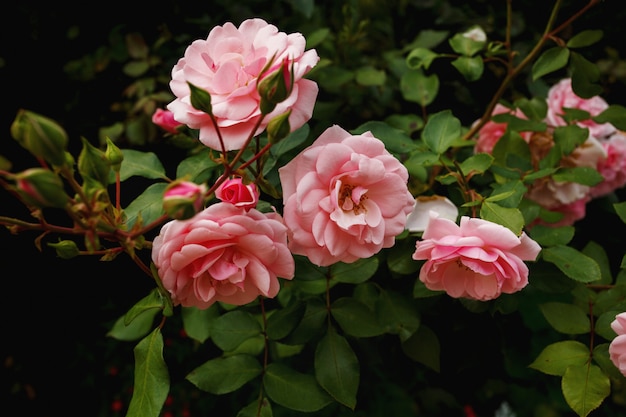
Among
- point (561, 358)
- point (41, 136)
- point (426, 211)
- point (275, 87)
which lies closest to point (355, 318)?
point (426, 211)

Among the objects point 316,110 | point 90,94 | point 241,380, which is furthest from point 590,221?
point 90,94

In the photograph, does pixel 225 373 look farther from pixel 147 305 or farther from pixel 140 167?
pixel 140 167

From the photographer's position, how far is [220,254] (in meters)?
0.60

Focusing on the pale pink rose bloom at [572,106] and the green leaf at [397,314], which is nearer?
the green leaf at [397,314]

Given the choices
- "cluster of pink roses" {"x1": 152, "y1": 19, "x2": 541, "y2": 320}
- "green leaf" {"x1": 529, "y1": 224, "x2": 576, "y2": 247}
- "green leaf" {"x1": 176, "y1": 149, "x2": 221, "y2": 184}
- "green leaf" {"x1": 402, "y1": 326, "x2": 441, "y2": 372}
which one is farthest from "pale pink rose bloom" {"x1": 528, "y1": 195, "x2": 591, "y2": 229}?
"green leaf" {"x1": 176, "y1": 149, "x2": 221, "y2": 184}

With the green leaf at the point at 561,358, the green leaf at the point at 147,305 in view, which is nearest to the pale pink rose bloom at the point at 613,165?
the green leaf at the point at 561,358

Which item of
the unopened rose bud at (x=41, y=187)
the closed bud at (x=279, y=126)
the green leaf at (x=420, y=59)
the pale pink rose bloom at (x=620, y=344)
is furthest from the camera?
the green leaf at (x=420, y=59)

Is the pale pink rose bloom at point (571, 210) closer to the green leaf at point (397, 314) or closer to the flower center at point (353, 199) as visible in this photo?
the green leaf at point (397, 314)

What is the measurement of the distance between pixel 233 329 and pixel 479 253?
0.40m

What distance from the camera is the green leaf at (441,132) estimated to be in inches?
32.4

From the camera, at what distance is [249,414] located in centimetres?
77

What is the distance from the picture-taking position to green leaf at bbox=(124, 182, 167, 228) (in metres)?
0.69

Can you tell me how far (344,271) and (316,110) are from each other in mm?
466

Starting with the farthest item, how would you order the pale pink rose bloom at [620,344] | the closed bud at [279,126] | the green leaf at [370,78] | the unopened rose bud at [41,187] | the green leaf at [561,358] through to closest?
the green leaf at [370,78]
the green leaf at [561,358]
the pale pink rose bloom at [620,344]
the closed bud at [279,126]
the unopened rose bud at [41,187]
